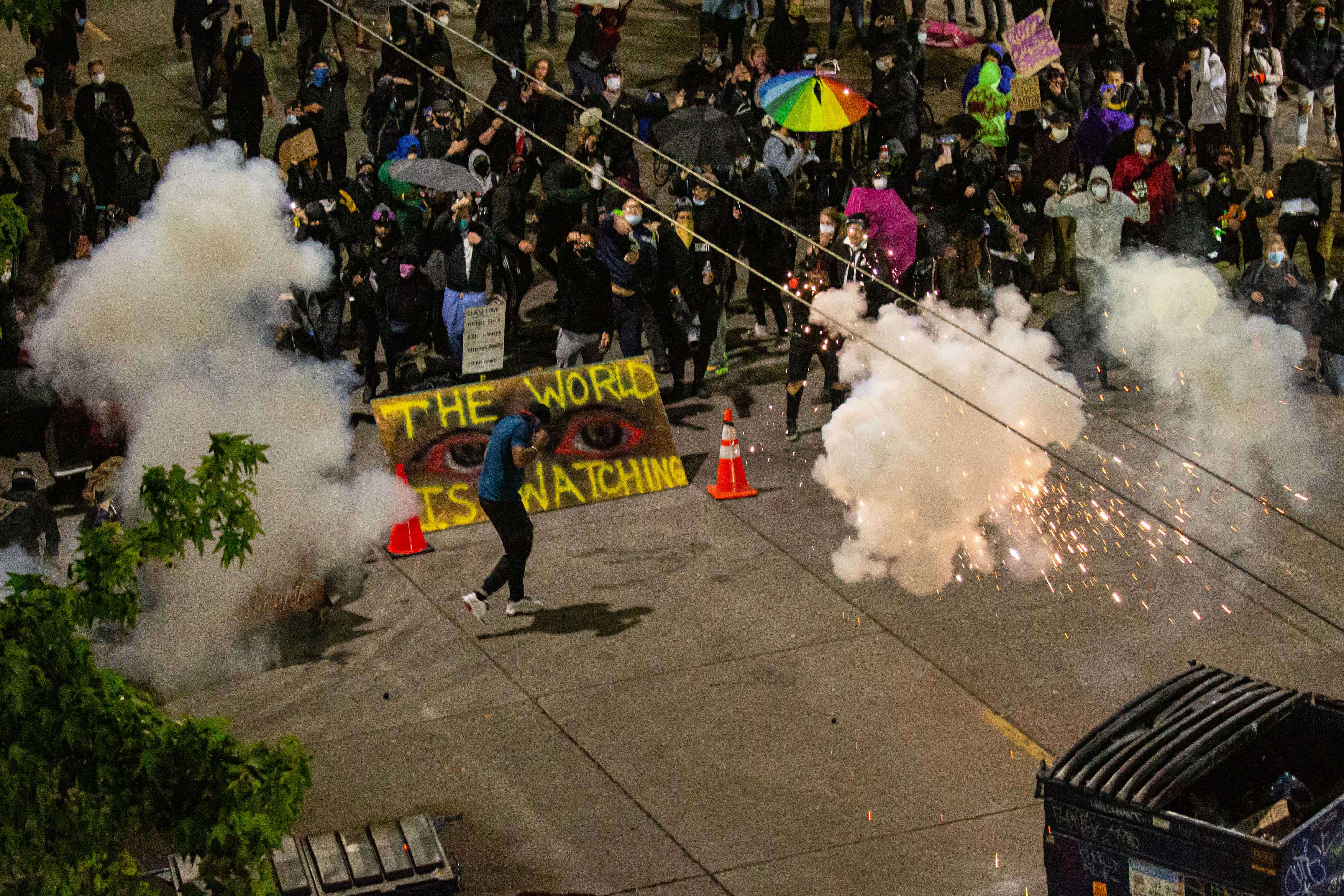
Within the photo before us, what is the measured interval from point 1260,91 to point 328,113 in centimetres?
996

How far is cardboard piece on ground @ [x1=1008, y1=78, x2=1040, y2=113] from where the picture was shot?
19.3m

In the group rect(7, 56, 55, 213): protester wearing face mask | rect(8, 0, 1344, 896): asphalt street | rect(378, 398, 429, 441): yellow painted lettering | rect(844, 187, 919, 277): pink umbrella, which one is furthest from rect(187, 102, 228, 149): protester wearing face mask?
rect(844, 187, 919, 277): pink umbrella

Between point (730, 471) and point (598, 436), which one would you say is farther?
point (598, 436)

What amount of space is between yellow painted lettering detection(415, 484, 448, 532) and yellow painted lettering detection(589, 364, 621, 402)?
147cm

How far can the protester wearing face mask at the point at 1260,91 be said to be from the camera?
811 inches

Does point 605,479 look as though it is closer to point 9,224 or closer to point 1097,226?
point 1097,226

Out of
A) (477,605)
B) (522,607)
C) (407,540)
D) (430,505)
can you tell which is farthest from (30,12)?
(430,505)

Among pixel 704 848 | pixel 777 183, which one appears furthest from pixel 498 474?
pixel 777 183

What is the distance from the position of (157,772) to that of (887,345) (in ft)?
27.3

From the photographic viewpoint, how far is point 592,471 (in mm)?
13984

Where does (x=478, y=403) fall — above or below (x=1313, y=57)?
below

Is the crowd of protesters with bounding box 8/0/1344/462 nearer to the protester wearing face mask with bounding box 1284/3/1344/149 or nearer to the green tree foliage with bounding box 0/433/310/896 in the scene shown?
the protester wearing face mask with bounding box 1284/3/1344/149

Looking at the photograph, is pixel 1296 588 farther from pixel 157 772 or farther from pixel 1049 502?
pixel 157 772

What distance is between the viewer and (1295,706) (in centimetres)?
854
